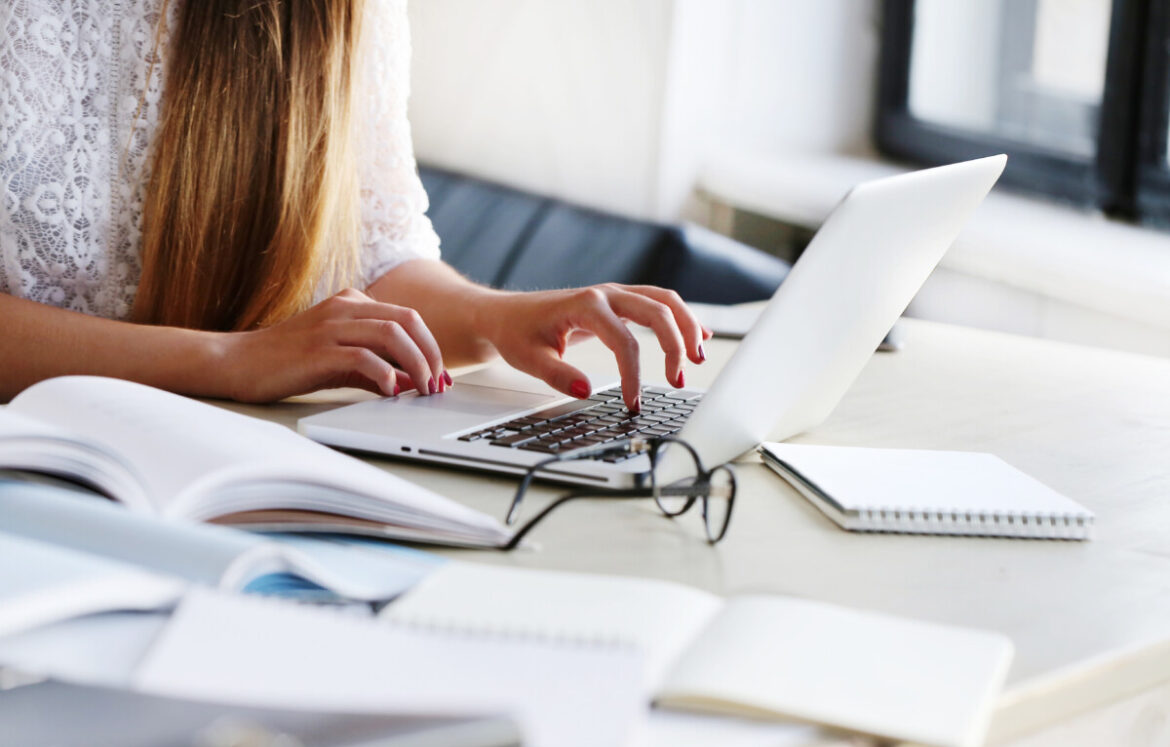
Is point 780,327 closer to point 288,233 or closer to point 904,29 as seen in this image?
point 288,233

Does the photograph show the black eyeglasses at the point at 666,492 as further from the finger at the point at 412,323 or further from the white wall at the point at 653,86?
the white wall at the point at 653,86

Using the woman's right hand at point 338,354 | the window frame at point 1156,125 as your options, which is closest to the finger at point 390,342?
the woman's right hand at point 338,354

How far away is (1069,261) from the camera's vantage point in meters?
1.55

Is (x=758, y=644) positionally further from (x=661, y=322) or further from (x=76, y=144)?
(x=76, y=144)

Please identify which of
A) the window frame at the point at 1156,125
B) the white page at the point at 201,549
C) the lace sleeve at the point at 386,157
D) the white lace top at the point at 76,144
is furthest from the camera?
the window frame at the point at 1156,125

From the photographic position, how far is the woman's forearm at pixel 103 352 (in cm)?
90

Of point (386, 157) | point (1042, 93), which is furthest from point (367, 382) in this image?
point (1042, 93)

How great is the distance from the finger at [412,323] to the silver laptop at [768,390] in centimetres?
2

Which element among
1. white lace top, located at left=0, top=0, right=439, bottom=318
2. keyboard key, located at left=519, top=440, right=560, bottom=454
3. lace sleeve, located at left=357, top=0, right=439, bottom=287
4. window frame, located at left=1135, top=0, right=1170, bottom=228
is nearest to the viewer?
keyboard key, located at left=519, top=440, right=560, bottom=454

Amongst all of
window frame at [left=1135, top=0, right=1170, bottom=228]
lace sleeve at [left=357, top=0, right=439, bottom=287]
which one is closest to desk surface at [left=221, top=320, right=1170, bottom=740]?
lace sleeve at [left=357, top=0, right=439, bottom=287]

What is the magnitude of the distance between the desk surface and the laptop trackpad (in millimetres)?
87

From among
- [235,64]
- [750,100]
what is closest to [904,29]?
[750,100]

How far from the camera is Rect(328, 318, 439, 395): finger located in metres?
0.84

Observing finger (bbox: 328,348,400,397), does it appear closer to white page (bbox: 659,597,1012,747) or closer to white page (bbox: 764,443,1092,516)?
white page (bbox: 764,443,1092,516)
